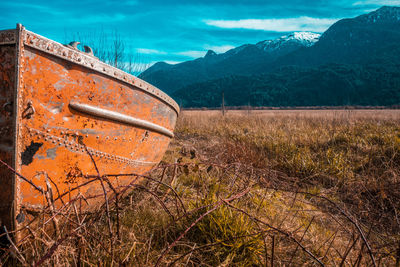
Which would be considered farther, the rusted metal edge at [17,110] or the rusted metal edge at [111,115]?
the rusted metal edge at [111,115]

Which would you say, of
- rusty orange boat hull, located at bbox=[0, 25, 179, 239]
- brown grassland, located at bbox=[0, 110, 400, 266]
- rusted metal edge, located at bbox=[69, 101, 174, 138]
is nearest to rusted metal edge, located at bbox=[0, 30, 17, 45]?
rusty orange boat hull, located at bbox=[0, 25, 179, 239]

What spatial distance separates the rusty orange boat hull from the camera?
1.58 m

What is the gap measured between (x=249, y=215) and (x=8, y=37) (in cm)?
191

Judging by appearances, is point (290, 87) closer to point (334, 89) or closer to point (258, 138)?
point (334, 89)

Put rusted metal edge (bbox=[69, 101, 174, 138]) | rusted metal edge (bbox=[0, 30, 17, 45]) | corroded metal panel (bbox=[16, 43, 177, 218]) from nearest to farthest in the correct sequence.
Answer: rusted metal edge (bbox=[0, 30, 17, 45]) < corroded metal panel (bbox=[16, 43, 177, 218]) < rusted metal edge (bbox=[69, 101, 174, 138])

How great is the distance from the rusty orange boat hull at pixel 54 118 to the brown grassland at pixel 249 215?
251 millimetres

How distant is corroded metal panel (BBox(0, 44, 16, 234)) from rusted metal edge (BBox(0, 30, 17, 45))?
3cm

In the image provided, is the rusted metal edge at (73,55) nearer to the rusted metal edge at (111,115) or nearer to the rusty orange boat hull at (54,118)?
the rusty orange boat hull at (54,118)

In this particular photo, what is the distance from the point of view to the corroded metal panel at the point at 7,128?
1.56 metres

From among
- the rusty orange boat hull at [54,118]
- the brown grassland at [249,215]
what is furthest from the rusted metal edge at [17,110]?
the brown grassland at [249,215]

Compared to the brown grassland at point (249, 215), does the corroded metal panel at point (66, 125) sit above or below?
above

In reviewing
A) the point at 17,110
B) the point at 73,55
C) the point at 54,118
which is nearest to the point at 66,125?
the point at 54,118

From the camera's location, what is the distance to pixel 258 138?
6.71m

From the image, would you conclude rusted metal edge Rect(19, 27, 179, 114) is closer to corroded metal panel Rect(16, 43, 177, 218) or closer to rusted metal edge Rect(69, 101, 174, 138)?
corroded metal panel Rect(16, 43, 177, 218)
